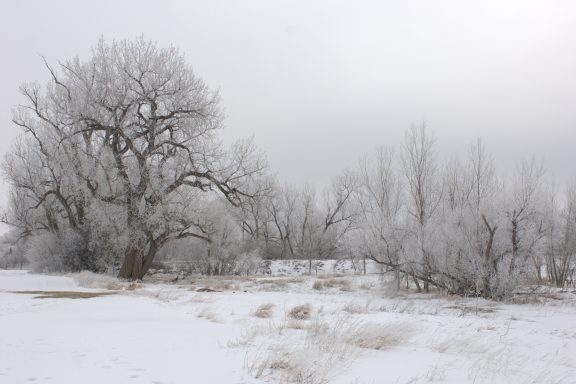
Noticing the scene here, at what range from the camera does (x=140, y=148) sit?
71.2 ft

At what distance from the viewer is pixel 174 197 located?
70.5 ft

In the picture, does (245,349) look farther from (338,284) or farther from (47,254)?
(47,254)

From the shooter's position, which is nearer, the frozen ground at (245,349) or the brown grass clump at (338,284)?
the frozen ground at (245,349)

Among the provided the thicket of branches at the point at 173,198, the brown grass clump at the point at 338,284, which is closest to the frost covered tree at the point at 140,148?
the thicket of branches at the point at 173,198

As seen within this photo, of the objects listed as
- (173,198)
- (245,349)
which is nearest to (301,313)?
(245,349)

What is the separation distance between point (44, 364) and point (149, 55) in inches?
752

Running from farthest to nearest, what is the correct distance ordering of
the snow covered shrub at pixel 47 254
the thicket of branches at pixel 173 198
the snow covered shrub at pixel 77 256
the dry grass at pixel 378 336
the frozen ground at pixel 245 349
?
1. the snow covered shrub at pixel 47 254
2. the snow covered shrub at pixel 77 256
3. the thicket of branches at pixel 173 198
4. the dry grass at pixel 378 336
5. the frozen ground at pixel 245 349

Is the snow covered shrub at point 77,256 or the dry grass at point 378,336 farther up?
the snow covered shrub at point 77,256

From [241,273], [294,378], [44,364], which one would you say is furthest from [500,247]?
[241,273]

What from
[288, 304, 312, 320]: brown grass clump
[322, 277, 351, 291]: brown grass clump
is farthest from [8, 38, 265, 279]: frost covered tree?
[288, 304, 312, 320]: brown grass clump

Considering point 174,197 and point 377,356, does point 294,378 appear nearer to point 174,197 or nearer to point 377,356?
point 377,356

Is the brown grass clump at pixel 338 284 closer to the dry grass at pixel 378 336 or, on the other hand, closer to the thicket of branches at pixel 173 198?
the thicket of branches at pixel 173 198

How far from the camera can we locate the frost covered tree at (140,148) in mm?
20594

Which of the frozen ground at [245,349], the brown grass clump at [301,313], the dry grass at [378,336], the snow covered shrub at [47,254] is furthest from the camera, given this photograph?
the snow covered shrub at [47,254]
